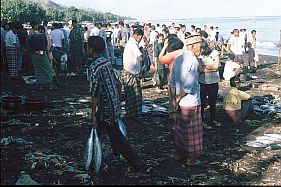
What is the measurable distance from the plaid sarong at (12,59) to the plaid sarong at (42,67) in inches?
99.5

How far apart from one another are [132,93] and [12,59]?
7.11 m

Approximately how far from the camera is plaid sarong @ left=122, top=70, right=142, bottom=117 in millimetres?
7453

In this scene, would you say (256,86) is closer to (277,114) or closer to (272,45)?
(277,114)

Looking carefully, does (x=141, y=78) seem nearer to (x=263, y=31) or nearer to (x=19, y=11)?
(x=19, y=11)

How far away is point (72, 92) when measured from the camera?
11.4 meters

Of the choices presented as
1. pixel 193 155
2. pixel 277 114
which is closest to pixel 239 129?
pixel 277 114

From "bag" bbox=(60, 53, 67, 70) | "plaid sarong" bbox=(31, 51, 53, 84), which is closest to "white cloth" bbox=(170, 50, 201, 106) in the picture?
"plaid sarong" bbox=(31, 51, 53, 84)

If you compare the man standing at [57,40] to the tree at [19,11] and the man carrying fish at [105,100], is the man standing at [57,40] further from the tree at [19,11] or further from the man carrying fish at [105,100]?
the tree at [19,11]

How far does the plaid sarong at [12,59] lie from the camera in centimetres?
1284

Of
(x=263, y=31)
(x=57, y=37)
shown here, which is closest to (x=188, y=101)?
(x=57, y=37)

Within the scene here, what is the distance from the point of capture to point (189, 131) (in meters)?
5.38

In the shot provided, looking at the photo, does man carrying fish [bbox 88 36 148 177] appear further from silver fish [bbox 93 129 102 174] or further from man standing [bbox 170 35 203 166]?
man standing [bbox 170 35 203 166]

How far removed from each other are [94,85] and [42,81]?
6.81 metres

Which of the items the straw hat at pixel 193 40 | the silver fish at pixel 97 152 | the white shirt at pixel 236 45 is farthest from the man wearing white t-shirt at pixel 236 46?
the silver fish at pixel 97 152
